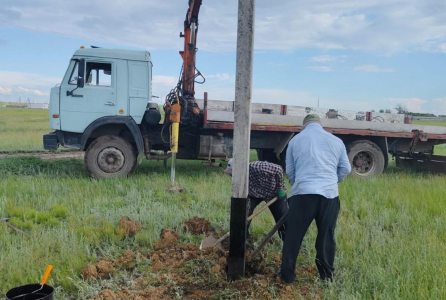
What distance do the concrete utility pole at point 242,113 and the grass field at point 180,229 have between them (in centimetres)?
77

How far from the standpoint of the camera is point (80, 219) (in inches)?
215

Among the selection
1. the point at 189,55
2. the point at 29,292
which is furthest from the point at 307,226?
the point at 189,55

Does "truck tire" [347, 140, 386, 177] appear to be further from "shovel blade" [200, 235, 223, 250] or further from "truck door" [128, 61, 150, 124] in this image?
"shovel blade" [200, 235, 223, 250]

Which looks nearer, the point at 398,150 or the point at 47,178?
the point at 47,178

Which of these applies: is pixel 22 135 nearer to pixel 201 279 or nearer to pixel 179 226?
pixel 179 226

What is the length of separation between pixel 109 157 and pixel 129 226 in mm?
3859

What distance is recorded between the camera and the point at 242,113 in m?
3.70

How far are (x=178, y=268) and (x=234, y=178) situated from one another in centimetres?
119

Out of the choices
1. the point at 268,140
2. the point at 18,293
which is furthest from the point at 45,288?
the point at 268,140

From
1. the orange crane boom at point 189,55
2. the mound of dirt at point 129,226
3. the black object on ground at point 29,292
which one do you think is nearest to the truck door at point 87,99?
the orange crane boom at point 189,55

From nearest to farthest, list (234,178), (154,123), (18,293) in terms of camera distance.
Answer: (18,293) < (234,178) < (154,123)

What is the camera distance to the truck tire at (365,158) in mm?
9891

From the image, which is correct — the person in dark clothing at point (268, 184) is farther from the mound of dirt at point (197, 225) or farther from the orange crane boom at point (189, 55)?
the orange crane boom at point (189, 55)

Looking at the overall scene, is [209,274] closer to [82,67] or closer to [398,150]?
[82,67]
